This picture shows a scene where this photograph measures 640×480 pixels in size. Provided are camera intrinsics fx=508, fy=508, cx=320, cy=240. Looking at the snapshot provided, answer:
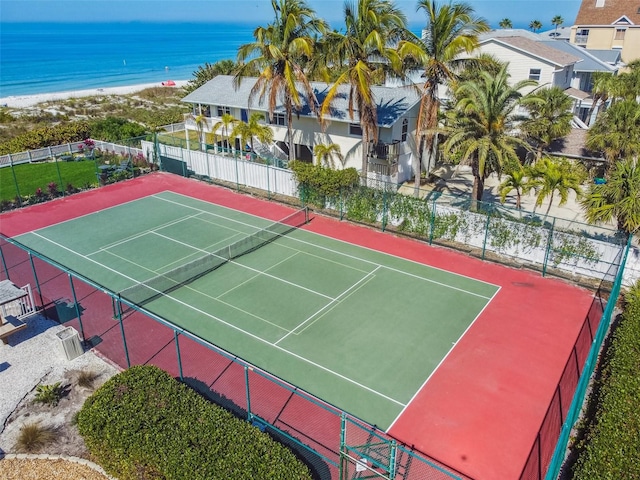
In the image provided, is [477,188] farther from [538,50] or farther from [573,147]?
[538,50]

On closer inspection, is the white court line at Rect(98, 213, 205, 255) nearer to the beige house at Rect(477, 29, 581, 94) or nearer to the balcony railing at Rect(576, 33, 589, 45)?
the beige house at Rect(477, 29, 581, 94)

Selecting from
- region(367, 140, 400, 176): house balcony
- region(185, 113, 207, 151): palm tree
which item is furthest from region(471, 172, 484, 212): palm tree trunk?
region(185, 113, 207, 151): palm tree

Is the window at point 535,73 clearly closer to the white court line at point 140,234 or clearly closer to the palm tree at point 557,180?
the palm tree at point 557,180

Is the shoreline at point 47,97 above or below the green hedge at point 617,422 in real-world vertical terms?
above

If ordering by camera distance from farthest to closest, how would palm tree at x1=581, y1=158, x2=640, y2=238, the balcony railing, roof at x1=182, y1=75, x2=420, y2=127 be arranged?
the balcony railing < roof at x1=182, y1=75, x2=420, y2=127 < palm tree at x1=581, y1=158, x2=640, y2=238

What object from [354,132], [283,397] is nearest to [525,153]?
[354,132]

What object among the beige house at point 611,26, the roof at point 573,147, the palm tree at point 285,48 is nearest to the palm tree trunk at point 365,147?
the palm tree at point 285,48
